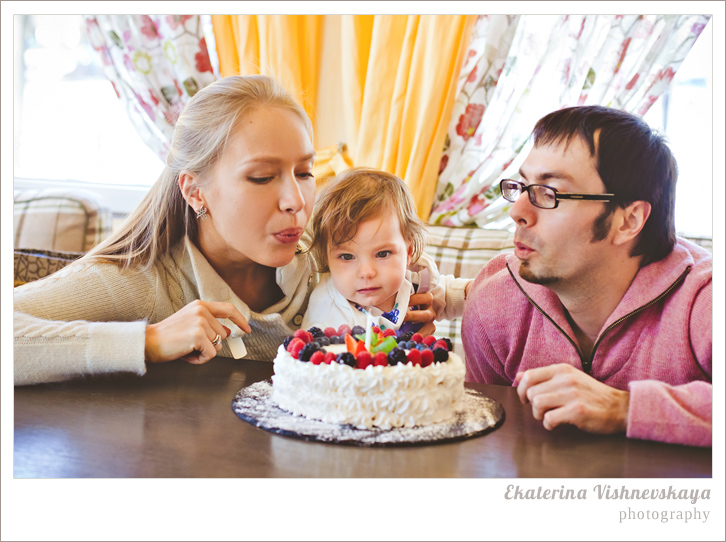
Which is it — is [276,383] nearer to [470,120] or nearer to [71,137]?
[470,120]

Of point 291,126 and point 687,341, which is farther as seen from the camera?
point 291,126

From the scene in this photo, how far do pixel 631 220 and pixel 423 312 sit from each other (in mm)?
563

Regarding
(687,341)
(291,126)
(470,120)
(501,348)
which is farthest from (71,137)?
(687,341)

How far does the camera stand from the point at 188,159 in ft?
5.20

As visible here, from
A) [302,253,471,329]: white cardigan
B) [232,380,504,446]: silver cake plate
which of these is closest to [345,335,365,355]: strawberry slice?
[232,380,504,446]: silver cake plate

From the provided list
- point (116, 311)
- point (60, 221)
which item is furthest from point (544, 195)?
point (60, 221)

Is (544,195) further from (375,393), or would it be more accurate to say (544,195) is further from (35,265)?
(35,265)

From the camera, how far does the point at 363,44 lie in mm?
2789

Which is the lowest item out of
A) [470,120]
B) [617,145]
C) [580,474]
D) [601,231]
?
[580,474]

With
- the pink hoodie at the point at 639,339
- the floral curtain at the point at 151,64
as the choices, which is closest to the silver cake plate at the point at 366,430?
the pink hoodie at the point at 639,339

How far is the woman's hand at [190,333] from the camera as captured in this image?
131 centimetres

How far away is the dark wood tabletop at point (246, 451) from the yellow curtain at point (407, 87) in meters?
1.68

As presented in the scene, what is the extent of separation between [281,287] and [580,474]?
960 millimetres

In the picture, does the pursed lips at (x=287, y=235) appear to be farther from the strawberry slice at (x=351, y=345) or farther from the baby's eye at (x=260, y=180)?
the strawberry slice at (x=351, y=345)
